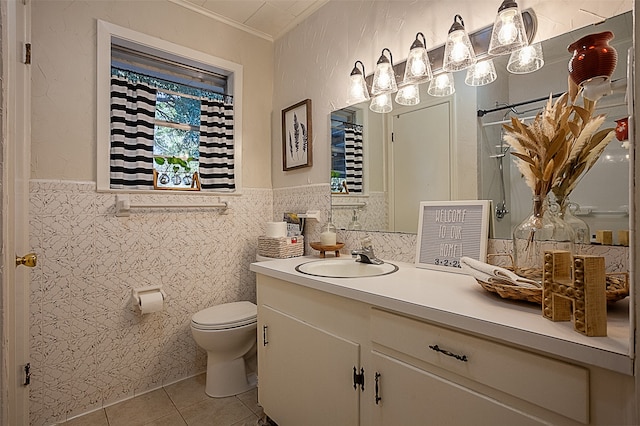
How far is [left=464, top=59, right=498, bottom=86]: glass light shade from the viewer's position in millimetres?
1330

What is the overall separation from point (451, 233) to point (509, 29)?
848mm

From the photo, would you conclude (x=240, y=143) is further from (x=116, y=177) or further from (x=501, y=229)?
(x=501, y=229)

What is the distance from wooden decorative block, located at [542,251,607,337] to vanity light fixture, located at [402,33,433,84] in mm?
1099

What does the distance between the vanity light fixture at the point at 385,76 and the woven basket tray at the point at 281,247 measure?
1.07 metres

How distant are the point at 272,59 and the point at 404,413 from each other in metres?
2.62

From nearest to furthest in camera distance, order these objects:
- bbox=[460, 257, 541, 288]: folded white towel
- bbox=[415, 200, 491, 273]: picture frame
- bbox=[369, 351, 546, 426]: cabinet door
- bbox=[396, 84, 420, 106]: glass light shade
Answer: bbox=[369, 351, 546, 426]: cabinet door, bbox=[460, 257, 541, 288]: folded white towel, bbox=[415, 200, 491, 273]: picture frame, bbox=[396, 84, 420, 106]: glass light shade

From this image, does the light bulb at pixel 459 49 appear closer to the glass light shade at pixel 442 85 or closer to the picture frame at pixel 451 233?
the glass light shade at pixel 442 85

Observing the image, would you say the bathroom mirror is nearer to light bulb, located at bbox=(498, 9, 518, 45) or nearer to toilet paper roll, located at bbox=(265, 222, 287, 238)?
light bulb, located at bbox=(498, 9, 518, 45)

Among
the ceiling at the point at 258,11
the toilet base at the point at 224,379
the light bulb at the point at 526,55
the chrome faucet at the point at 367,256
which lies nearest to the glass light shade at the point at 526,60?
the light bulb at the point at 526,55

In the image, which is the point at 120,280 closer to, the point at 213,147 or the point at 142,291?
the point at 142,291

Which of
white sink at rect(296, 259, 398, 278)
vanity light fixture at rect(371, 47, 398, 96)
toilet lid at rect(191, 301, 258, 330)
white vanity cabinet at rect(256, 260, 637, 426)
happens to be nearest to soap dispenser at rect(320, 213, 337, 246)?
white sink at rect(296, 259, 398, 278)

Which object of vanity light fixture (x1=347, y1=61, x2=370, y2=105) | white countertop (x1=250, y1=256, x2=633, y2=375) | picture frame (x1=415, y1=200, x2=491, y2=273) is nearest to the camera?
white countertop (x1=250, y1=256, x2=633, y2=375)

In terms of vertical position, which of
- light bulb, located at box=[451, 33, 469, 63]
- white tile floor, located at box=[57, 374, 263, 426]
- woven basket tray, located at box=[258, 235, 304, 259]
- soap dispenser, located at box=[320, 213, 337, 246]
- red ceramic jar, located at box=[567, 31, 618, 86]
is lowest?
white tile floor, located at box=[57, 374, 263, 426]

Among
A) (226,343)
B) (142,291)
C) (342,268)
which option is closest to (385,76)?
(342,268)
